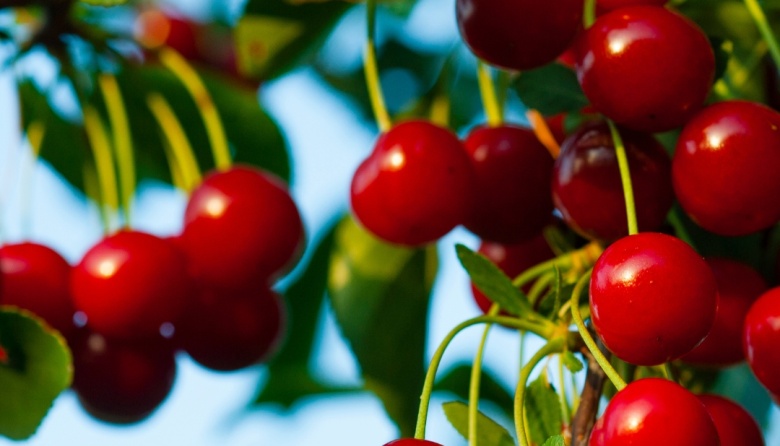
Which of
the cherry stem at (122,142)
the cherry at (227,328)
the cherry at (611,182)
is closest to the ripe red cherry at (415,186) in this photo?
the cherry at (611,182)

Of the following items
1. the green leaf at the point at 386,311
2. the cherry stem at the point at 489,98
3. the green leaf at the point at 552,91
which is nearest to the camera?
the green leaf at the point at 552,91

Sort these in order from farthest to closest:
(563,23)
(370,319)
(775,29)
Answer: (370,319) < (775,29) < (563,23)

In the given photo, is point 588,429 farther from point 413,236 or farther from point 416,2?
point 416,2

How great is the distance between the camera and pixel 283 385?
2053mm

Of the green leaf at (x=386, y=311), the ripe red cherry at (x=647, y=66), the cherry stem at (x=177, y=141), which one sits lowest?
the green leaf at (x=386, y=311)

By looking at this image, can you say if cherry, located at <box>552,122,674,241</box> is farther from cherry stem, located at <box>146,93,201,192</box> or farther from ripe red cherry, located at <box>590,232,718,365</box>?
cherry stem, located at <box>146,93,201,192</box>

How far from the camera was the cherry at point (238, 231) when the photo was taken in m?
1.35

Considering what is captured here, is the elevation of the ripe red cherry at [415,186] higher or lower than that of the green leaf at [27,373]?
higher

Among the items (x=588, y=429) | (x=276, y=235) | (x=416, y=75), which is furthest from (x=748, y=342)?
(x=416, y=75)

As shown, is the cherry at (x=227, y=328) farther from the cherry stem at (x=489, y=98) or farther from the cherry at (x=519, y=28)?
the cherry at (x=519, y=28)

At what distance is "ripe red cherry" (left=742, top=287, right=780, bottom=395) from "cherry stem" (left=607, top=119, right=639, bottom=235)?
0.12 meters

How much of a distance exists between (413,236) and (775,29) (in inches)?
18.1

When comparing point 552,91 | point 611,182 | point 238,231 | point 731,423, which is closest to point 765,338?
point 731,423

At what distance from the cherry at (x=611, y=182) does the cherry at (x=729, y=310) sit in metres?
0.07
